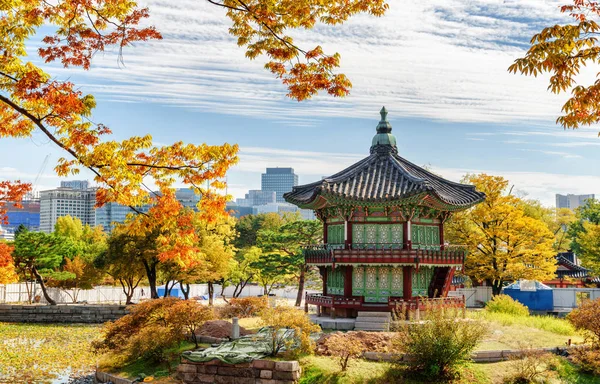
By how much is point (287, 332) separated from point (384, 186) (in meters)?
9.59

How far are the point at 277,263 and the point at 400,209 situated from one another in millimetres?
16576

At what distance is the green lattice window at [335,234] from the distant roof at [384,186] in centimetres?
114

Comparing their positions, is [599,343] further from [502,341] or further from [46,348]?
[46,348]

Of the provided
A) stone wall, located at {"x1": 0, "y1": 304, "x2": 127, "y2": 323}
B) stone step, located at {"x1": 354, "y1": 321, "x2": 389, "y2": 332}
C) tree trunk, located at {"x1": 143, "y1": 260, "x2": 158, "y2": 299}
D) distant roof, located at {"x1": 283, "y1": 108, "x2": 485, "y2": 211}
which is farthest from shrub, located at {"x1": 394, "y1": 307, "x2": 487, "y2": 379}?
stone wall, located at {"x1": 0, "y1": 304, "x2": 127, "y2": 323}

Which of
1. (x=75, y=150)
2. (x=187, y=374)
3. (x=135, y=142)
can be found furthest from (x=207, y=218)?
(x=187, y=374)

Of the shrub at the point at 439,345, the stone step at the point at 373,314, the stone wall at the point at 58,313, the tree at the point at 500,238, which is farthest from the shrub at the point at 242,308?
the stone wall at the point at 58,313

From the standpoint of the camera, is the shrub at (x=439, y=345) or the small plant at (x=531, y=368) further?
the small plant at (x=531, y=368)

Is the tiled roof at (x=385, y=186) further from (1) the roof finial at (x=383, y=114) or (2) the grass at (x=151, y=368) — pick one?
(2) the grass at (x=151, y=368)

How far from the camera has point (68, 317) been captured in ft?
136

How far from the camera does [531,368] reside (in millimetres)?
17438

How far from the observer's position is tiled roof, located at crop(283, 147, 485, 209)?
2522 cm

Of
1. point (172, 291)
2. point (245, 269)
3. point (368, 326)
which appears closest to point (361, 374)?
point (368, 326)

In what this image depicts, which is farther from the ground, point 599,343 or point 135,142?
point 135,142

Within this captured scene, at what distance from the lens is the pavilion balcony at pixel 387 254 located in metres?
24.8
